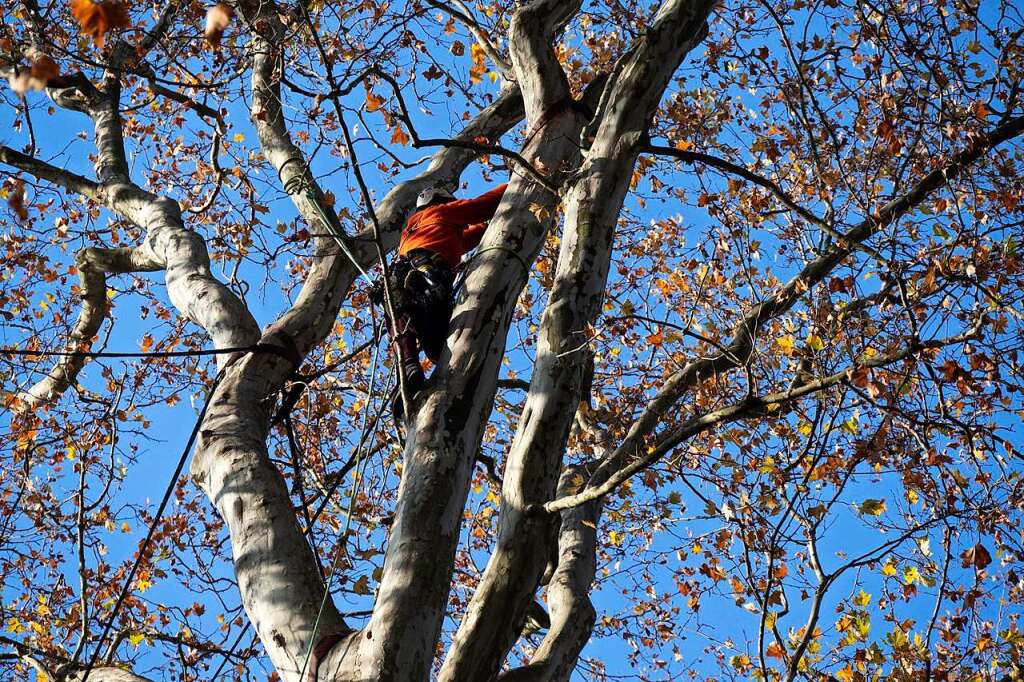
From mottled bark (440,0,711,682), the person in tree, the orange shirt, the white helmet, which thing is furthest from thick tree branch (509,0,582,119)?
the white helmet

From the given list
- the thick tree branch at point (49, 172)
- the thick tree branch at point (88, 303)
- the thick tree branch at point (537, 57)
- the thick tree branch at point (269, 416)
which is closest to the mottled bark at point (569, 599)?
the thick tree branch at point (269, 416)

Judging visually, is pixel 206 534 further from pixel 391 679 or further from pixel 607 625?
pixel 391 679

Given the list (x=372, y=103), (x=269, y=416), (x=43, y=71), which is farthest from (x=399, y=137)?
(x=43, y=71)

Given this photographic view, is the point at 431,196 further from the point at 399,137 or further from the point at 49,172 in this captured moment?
the point at 49,172

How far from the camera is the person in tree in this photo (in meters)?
4.44

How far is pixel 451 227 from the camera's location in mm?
5406

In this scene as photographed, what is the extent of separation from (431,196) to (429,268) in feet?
3.39

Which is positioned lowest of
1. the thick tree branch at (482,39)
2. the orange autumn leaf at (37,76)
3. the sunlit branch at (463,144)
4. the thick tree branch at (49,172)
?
the orange autumn leaf at (37,76)

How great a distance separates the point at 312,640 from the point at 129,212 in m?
3.85

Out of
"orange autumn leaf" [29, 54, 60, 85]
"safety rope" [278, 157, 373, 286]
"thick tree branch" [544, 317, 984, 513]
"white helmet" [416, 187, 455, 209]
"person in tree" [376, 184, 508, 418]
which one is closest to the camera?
"orange autumn leaf" [29, 54, 60, 85]

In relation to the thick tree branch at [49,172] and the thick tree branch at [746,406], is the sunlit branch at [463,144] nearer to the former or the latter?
the thick tree branch at [746,406]

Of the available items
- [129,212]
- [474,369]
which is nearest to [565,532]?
[474,369]

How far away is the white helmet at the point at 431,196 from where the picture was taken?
5867mm

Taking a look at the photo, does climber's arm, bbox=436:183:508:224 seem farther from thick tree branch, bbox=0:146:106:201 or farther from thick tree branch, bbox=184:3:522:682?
thick tree branch, bbox=0:146:106:201
